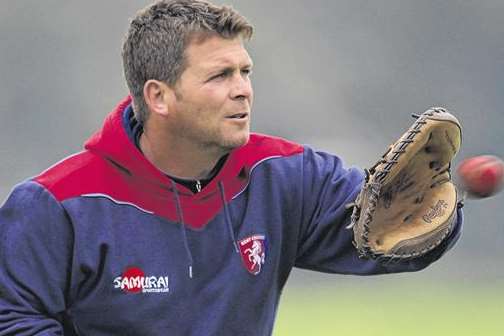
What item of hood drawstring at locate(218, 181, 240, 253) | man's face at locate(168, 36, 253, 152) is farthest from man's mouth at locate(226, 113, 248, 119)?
hood drawstring at locate(218, 181, 240, 253)

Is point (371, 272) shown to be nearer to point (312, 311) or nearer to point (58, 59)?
point (312, 311)

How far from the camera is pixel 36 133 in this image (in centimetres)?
1039

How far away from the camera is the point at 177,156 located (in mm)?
3523

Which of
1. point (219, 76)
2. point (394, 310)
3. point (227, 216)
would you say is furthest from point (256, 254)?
point (394, 310)

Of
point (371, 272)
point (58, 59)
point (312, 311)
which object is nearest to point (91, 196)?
point (371, 272)

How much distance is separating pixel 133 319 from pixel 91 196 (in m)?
0.34

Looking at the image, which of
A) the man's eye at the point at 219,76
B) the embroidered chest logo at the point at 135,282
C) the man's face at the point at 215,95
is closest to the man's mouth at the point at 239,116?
the man's face at the point at 215,95

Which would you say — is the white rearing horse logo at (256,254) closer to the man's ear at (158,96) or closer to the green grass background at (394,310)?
the man's ear at (158,96)

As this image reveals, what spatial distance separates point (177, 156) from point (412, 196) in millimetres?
643

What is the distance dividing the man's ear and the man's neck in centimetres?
7

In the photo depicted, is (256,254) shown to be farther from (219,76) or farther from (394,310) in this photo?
(394,310)

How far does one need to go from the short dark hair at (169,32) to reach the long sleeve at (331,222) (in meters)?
0.44

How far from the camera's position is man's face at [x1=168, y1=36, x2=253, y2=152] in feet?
11.1

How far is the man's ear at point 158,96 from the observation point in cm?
348
